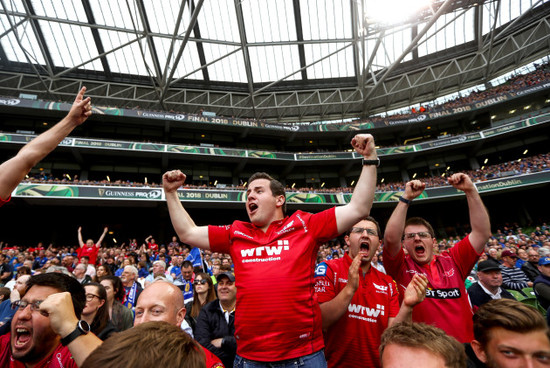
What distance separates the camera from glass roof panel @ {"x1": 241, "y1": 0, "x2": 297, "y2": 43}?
72.5 ft

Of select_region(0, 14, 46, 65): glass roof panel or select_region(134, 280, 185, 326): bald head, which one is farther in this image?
select_region(0, 14, 46, 65): glass roof panel

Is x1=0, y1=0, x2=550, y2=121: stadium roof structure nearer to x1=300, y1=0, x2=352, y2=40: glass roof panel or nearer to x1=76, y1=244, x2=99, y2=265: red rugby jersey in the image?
x1=300, y1=0, x2=352, y2=40: glass roof panel

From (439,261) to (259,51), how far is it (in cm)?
2589

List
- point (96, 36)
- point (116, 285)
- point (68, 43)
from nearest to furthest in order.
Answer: point (116, 285)
point (96, 36)
point (68, 43)

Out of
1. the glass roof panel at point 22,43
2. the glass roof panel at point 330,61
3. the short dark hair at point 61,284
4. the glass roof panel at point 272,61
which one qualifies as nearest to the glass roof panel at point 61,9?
the glass roof panel at point 22,43

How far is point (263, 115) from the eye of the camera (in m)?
29.9

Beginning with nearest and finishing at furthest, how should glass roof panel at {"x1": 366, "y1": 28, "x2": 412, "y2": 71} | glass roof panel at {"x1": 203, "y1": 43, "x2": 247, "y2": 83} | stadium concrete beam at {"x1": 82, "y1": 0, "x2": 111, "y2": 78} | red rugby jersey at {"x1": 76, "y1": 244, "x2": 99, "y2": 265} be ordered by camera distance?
red rugby jersey at {"x1": 76, "y1": 244, "x2": 99, "y2": 265}
stadium concrete beam at {"x1": 82, "y1": 0, "x2": 111, "y2": 78}
glass roof panel at {"x1": 203, "y1": 43, "x2": 247, "y2": 83}
glass roof panel at {"x1": 366, "y1": 28, "x2": 412, "y2": 71}

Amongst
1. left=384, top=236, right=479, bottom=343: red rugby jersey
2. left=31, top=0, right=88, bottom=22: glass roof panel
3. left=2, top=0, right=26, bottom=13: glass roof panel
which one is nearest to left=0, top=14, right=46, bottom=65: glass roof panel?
left=2, top=0, right=26, bottom=13: glass roof panel

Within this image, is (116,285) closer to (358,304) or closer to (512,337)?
(358,304)

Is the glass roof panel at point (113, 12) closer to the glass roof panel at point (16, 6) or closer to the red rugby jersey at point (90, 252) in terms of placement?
the glass roof panel at point (16, 6)

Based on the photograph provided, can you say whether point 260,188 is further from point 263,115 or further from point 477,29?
point 477,29

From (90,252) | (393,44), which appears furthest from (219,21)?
(90,252)

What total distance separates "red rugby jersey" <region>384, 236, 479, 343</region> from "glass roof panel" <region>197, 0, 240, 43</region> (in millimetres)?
24243

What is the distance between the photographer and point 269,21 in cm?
2295
